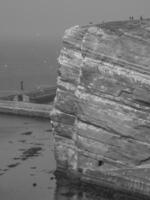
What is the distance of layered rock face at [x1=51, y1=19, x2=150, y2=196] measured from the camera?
4212 centimetres

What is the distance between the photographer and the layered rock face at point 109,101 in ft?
138

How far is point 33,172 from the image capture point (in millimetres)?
51562

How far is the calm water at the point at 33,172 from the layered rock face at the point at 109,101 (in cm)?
195

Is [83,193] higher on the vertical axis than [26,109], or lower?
higher

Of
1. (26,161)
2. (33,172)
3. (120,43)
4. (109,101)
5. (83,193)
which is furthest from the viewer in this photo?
(26,161)

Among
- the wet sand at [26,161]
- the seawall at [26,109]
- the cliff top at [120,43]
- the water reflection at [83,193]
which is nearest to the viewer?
the cliff top at [120,43]

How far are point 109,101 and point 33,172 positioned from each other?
42.2ft

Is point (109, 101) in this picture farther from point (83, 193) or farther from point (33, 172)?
point (33, 172)

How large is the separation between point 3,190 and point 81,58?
14018 mm

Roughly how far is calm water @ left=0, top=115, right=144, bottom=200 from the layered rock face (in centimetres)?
195

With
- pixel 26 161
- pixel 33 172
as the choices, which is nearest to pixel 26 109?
pixel 26 161

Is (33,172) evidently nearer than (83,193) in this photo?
No

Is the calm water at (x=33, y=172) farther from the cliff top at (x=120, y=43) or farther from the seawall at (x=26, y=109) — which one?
the cliff top at (x=120, y=43)

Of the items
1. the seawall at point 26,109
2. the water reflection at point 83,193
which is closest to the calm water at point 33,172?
the water reflection at point 83,193
